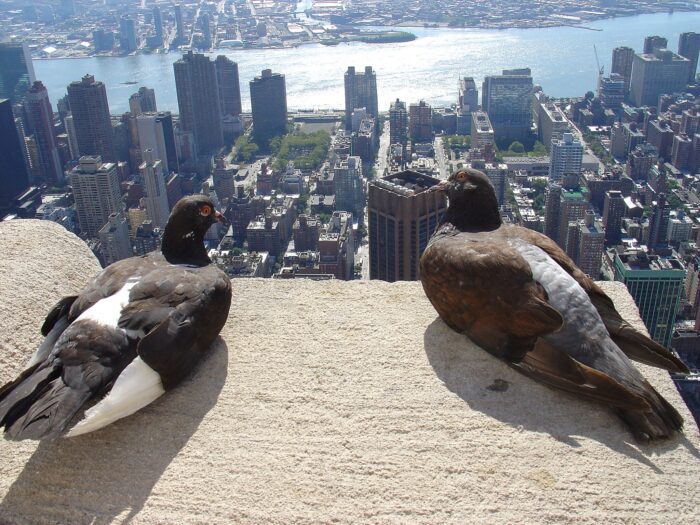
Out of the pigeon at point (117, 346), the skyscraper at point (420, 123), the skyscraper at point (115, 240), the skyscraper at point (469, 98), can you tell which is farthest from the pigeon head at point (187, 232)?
the skyscraper at point (469, 98)

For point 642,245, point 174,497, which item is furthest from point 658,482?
point 642,245

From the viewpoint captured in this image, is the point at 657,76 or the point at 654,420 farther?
the point at 657,76

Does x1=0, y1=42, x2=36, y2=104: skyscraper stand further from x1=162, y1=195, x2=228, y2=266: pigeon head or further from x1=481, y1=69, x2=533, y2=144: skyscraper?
x1=162, y1=195, x2=228, y2=266: pigeon head

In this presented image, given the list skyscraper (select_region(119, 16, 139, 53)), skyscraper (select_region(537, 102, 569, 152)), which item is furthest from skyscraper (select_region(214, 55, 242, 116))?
skyscraper (select_region(119, 16, 139, 53))

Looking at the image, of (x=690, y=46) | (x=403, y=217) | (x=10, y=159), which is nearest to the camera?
(x=403, y=217)

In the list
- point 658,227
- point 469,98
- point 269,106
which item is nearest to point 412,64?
point 469,98

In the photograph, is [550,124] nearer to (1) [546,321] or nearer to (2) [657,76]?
(2) [657,76]
